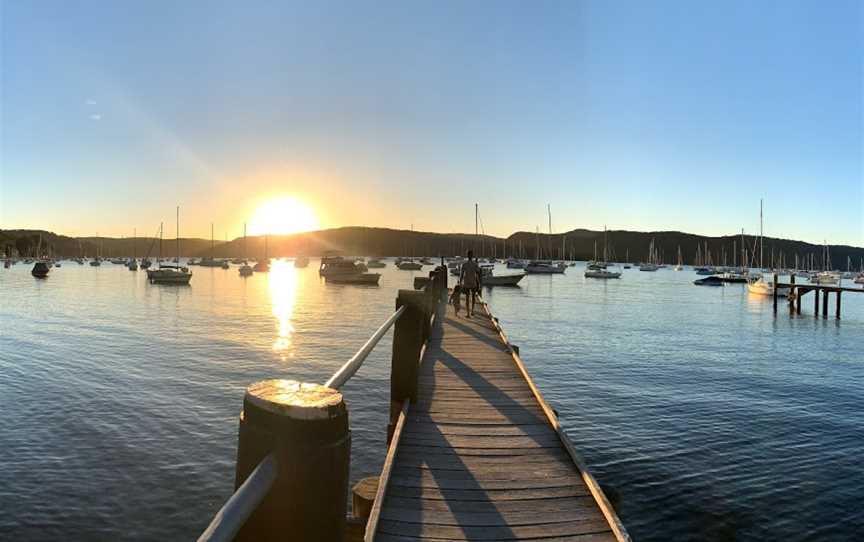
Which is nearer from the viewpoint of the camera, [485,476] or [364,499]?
[485,476]

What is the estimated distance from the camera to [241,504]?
1.89 meters

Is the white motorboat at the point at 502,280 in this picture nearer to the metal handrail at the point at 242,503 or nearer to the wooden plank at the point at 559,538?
the wooden plank at the point at 559,538

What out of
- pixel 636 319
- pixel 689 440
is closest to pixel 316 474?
pixel 689 440

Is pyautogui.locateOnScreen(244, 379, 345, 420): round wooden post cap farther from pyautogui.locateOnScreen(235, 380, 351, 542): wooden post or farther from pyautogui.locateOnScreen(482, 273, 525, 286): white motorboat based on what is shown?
pyautogui.locateOnScreen(482, 273, 525, 286): white motorboat

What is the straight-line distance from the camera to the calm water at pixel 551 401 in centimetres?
1053

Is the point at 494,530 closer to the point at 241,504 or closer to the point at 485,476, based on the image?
the point at 485,476

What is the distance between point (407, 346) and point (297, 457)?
6.89 m

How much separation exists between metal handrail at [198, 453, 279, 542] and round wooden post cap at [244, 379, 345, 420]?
19cm

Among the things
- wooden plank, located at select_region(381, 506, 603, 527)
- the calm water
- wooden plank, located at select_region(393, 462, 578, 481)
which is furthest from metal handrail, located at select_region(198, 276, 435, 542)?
the calm water

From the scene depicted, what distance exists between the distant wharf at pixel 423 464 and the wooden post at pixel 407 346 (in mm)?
17

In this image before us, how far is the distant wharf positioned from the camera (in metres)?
2.07

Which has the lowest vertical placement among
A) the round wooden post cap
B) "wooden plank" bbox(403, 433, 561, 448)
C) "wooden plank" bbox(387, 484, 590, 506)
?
"wooden plank" bbox(387, 484, 590, 506)

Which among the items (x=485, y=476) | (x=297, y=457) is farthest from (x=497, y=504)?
(x=297, y=457)

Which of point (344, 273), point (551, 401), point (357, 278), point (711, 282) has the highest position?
point (344, 273)
